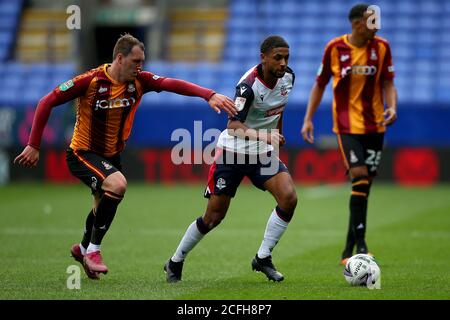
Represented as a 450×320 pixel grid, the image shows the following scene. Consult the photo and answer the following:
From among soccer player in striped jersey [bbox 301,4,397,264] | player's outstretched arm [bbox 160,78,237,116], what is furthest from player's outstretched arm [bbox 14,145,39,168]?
soccer player in striped jersey [bbox 301,4,397,264]

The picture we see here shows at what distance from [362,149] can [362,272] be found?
98.2 inches

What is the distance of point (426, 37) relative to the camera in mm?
23828

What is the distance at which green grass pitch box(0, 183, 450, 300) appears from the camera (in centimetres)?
740

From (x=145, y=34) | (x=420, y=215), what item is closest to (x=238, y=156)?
(x=420, y=215)

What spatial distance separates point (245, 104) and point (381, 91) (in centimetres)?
274

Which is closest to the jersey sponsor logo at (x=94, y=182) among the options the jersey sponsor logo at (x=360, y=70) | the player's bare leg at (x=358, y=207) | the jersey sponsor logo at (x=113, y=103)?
the jersey sponsor logo at (x=113, y=103)

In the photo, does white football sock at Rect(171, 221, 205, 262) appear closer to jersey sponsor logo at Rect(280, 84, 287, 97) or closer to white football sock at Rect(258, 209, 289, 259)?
white football sock at Rect(258, 209, 289, 259)

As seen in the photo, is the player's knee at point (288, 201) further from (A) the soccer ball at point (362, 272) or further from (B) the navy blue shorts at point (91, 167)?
(B) the navy blue shorts at point (91, 167)

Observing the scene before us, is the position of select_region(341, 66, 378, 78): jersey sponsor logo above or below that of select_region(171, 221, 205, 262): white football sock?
above

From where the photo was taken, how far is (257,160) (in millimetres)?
8031

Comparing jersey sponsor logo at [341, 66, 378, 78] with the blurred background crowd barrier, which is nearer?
jersey sponsor logo at [341, 66, 378, 78]

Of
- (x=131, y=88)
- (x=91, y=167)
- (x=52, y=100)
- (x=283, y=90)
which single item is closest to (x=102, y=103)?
(x=131, y=88)
